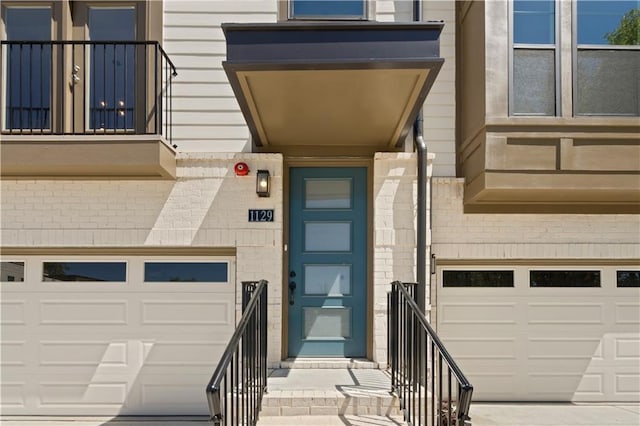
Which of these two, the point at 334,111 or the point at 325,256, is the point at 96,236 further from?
the point at 334,111


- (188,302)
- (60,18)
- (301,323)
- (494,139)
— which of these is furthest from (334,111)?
(60,18)

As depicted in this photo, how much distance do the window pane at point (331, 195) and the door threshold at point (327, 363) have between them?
5.47 feet

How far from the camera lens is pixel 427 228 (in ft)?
16.7

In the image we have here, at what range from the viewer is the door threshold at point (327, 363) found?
15.9ft

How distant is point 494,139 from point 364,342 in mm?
2530

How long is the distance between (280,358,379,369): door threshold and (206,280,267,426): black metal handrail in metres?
0.97

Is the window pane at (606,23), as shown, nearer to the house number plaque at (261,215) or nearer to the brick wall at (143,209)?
the brick wall at (143,209)

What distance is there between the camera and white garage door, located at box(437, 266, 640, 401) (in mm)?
5320

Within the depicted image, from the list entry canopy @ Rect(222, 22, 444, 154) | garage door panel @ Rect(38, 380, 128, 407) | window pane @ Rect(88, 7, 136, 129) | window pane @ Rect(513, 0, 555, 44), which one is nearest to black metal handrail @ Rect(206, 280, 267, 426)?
entry canopy @ Rect(222, 22, 444, 154)

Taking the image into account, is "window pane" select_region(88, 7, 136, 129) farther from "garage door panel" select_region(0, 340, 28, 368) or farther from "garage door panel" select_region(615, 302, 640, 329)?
"garage door panel" select_region(615, 302, 640, 329)

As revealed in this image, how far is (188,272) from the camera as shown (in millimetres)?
5301

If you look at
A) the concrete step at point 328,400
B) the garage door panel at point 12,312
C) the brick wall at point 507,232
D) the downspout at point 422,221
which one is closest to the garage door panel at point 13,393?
the garage door panel at point 12,312

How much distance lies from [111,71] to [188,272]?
246 centimetres

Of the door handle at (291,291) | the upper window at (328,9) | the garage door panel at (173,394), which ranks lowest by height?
the garage door panel at (173,394)
